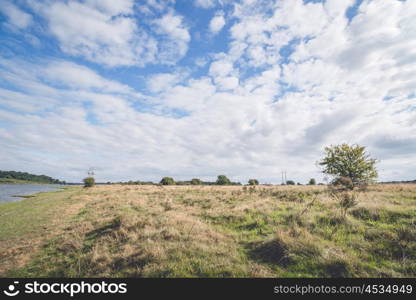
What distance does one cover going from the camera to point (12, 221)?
15.4m

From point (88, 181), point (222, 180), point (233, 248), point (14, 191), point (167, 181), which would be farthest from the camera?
point (222, 180)

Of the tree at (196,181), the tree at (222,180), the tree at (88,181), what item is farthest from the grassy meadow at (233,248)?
the tree at (222,180)

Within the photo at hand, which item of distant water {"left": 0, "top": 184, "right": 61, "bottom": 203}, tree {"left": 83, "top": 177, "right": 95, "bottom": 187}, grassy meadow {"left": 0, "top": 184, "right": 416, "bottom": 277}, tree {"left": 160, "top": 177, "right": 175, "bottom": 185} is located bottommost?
distant water {"left": 0, "top": 184, "right": 61, "bottom": 203}

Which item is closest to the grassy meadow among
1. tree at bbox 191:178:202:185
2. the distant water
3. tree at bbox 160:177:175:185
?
the distant water

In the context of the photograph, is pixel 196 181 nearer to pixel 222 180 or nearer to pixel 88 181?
pixel 222 180

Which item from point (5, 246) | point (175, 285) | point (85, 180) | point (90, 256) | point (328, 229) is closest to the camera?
point (175, 285)

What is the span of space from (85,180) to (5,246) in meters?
62.6

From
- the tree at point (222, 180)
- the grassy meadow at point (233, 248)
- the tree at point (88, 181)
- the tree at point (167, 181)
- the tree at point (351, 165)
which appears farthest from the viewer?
the tree at point (222, 180)

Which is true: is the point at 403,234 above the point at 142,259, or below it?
above

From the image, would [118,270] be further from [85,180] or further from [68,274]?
[85,180]

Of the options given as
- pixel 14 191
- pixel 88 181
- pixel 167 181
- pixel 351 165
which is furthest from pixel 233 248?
pixel 14 191

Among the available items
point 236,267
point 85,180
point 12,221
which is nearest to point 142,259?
point 236,267

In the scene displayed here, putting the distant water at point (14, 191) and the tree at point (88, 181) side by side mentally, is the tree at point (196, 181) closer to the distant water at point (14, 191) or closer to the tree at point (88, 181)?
the tree at point (88, 181)

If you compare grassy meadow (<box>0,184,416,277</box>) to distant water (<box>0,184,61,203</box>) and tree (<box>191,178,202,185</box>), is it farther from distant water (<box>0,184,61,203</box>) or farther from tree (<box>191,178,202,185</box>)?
tree (<box>191,178,202,185</box>)
